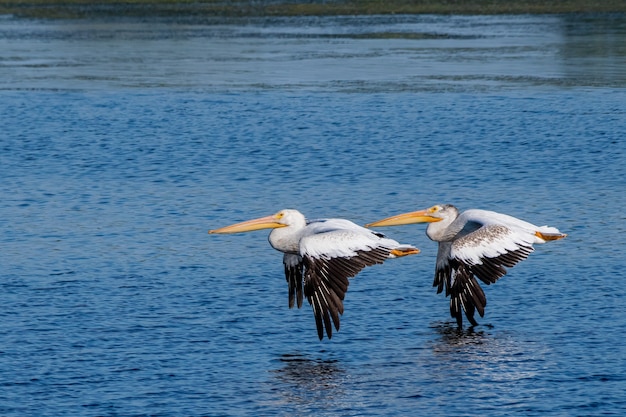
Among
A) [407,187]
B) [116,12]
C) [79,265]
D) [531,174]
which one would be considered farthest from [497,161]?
[116,12]

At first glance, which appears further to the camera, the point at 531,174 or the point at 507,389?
the point at 531,174

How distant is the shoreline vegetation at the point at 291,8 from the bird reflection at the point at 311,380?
137 feet

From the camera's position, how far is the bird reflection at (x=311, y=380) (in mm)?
9836

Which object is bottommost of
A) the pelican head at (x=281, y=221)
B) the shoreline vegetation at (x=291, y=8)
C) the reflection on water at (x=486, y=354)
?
the reflection on water at (x=486, y=354)

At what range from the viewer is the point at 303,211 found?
54.4 feet

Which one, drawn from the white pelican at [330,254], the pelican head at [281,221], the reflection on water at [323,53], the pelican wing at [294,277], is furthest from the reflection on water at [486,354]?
the reflection on water at [323,53]

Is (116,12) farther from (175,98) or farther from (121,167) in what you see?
(121,167)

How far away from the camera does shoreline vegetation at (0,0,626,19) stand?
5278cm

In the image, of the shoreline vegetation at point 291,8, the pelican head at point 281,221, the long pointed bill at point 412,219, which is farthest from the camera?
the shoreline vegetation at point 291,8

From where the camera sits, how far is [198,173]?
19.8 m

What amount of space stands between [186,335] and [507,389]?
302 centimetres

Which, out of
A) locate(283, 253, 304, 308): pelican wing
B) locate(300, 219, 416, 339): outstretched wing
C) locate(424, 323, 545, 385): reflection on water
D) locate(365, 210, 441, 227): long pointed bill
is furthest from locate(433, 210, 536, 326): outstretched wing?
locate(283, 253, 304, 308): pelican wing

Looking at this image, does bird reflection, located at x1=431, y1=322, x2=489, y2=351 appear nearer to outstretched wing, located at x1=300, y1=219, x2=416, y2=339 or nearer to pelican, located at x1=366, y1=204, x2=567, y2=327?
pelican, located at x1=366, y1=204, x2=567, y2=327

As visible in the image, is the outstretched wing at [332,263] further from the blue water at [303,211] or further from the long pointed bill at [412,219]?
the long pointed bill at [412,219]
